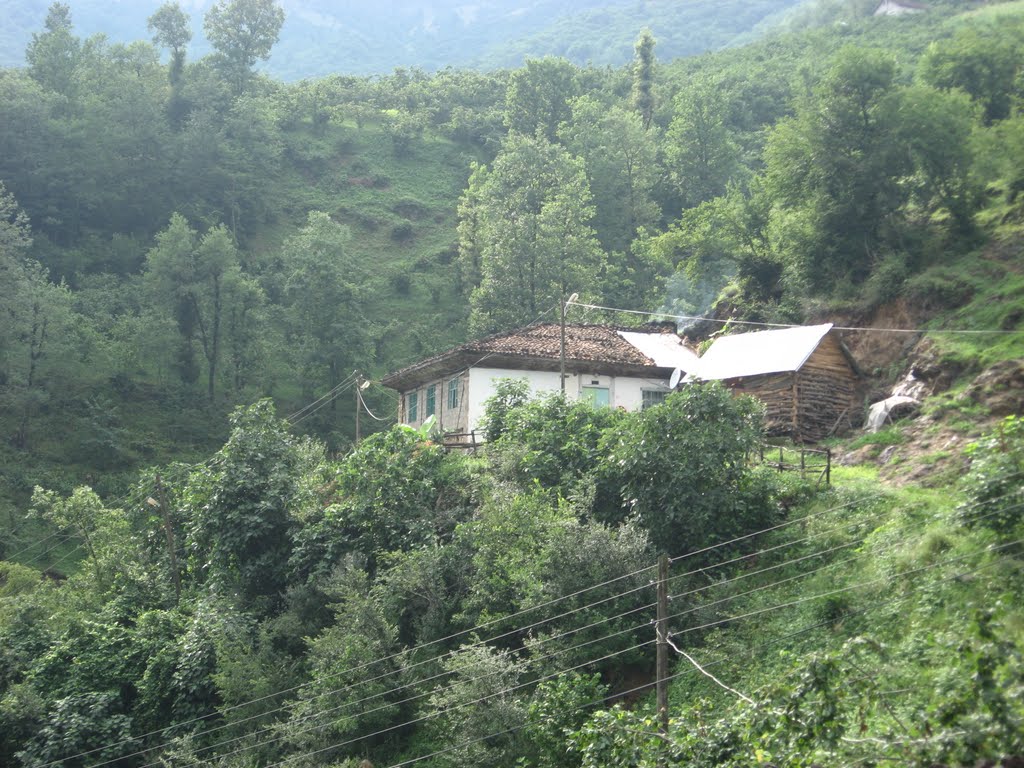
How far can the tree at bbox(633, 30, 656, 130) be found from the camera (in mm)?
79375

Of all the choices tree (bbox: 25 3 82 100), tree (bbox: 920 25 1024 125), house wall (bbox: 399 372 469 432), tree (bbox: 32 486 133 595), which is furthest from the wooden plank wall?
tree (bbox: 25 3 82 100)

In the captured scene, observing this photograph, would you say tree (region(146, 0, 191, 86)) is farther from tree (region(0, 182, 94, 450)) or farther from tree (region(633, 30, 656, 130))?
tree (region(633, 30, 656, 130))

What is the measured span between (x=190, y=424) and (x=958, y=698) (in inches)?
1836

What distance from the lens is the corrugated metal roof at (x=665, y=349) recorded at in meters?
39.2

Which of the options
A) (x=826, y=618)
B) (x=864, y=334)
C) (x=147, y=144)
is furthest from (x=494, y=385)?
(x=147, y=144)

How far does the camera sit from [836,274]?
3803 centimetres

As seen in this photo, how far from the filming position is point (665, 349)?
4119 centimetres

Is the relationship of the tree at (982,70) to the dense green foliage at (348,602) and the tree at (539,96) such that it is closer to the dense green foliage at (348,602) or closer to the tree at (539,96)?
the dense green foliage at (348,602)

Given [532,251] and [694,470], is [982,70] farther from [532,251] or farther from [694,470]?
[694,470]

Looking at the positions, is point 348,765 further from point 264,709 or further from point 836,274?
point 836,274

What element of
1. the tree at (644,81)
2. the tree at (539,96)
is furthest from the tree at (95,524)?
the tree at (644,81)

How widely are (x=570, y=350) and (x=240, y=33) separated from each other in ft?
175

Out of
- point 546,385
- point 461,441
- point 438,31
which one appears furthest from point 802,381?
point 438,31

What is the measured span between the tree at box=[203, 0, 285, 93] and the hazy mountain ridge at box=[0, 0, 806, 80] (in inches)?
2449
